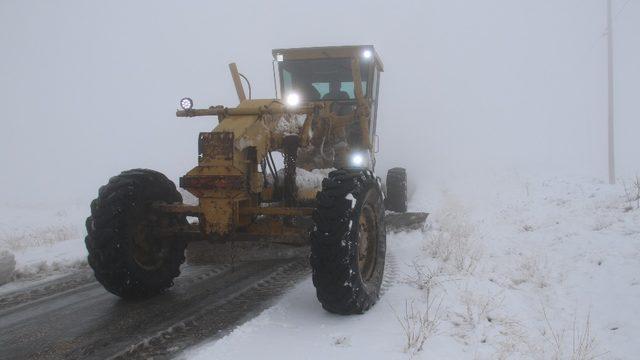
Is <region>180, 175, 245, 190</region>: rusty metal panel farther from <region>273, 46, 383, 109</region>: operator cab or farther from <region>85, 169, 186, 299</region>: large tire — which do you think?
<region>273, 46, 383, 109</region>: operator cab

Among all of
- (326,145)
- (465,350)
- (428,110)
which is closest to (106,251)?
(465,350)

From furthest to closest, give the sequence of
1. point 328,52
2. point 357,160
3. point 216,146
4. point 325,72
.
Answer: point 325,72, point 328,52, point 357,160, point 216,146

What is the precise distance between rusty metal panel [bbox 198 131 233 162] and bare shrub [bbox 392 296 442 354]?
6.57 ft

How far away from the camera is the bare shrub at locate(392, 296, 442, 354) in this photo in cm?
337

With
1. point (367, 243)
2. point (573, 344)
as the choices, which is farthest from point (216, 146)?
point (573, 344)

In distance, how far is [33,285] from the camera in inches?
223

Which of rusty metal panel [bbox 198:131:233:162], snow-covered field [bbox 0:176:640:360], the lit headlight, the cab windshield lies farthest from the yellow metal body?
the cab windshield

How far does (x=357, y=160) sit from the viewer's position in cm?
820

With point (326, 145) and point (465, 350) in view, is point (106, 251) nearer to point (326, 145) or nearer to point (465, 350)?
point (465, 350)

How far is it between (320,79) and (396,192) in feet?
9.41

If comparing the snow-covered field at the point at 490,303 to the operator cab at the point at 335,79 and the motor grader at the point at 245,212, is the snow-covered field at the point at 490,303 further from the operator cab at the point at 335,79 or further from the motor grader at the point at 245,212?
the operator cab at the point at 335,79

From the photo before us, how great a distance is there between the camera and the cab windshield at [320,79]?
8664 mm

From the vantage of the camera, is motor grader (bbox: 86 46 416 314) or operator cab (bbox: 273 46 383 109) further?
operator cab (bbox: 273 46 383 109)

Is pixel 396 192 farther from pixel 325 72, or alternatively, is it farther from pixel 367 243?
pixel 367 243
